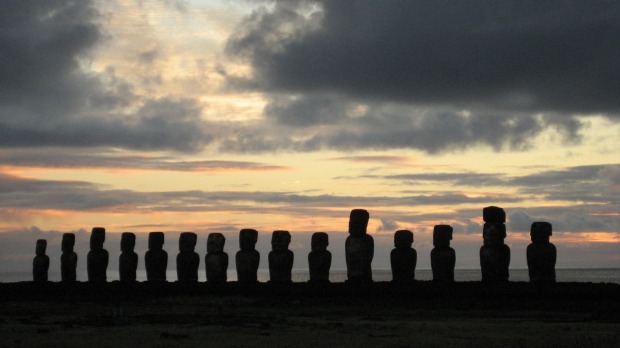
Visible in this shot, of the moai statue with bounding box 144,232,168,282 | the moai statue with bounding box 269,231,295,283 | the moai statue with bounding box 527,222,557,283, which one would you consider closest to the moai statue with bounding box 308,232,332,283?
the moai statue with bounding box 269,231,295,283

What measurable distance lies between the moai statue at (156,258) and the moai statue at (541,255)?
12.6 m

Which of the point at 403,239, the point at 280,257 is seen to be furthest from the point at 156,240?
the point at 403,239

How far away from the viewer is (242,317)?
18.9 meters

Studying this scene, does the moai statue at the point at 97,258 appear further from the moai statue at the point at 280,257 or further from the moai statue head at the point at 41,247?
the moai statue at the point at 280,257

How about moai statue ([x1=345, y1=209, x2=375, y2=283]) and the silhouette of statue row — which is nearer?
the silhouette of statue row

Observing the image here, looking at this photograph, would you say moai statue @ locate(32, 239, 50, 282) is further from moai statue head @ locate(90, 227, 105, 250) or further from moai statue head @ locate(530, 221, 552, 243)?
moai statue head @ locate(530, 221, 552, 243)

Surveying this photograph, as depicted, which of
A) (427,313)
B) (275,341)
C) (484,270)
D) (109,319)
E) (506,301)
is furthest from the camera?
(484,270)

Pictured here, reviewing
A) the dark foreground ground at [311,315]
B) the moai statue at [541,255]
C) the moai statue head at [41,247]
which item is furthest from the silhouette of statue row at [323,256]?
the dark foreground ground at [311,315]

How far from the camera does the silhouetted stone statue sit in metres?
27.9

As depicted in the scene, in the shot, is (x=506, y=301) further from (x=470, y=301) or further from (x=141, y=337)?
(x=141, y=337)

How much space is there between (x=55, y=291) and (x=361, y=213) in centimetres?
945

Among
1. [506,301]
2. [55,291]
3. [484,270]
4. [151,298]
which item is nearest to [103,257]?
[55,291]

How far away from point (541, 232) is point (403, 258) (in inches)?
162

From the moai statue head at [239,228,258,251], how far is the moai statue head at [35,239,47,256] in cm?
918
